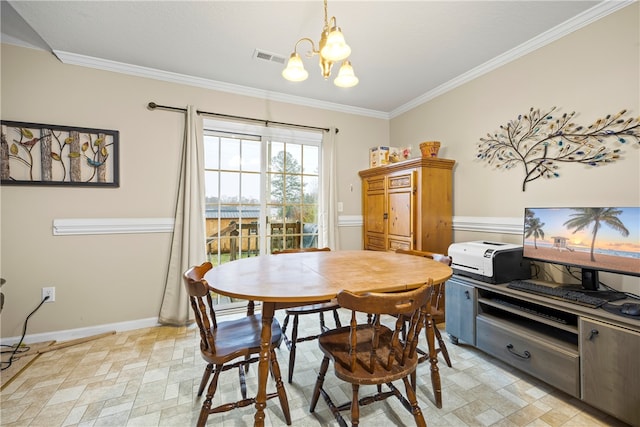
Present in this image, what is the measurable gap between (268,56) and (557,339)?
3.01m

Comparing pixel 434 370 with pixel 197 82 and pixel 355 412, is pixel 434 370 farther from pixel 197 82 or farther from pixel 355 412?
pixel 197 82

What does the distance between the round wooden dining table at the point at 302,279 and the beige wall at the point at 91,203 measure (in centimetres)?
155

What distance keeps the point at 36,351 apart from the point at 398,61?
3918mm

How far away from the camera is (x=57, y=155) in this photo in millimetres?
2402

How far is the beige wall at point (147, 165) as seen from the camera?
1913mm

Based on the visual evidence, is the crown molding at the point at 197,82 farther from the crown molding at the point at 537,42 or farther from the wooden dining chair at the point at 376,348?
the wooden dining chair at the point at 376,348

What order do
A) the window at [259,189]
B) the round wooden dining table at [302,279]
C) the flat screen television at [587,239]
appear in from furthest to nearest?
the window at [259,189] < the flat screen television at [587,239] < the round wooden dining table at [302,279]

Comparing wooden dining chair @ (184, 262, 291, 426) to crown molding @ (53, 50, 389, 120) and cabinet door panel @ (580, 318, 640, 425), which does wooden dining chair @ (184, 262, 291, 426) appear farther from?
crown molding @ (53, 50, 389, 120)

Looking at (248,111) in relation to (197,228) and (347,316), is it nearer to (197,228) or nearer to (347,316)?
(197,228)

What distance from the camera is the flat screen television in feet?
5.21

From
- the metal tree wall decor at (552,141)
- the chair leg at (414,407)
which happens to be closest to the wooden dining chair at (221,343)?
the chair leg at (414,407)

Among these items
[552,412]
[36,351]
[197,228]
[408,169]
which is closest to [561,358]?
[552,412]

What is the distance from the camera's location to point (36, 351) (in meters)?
2.20

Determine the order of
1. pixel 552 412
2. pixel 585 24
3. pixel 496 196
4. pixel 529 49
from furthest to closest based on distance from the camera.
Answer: pixel 496 196
pixel 529 49
pixel 585 24
pixel 552 412
